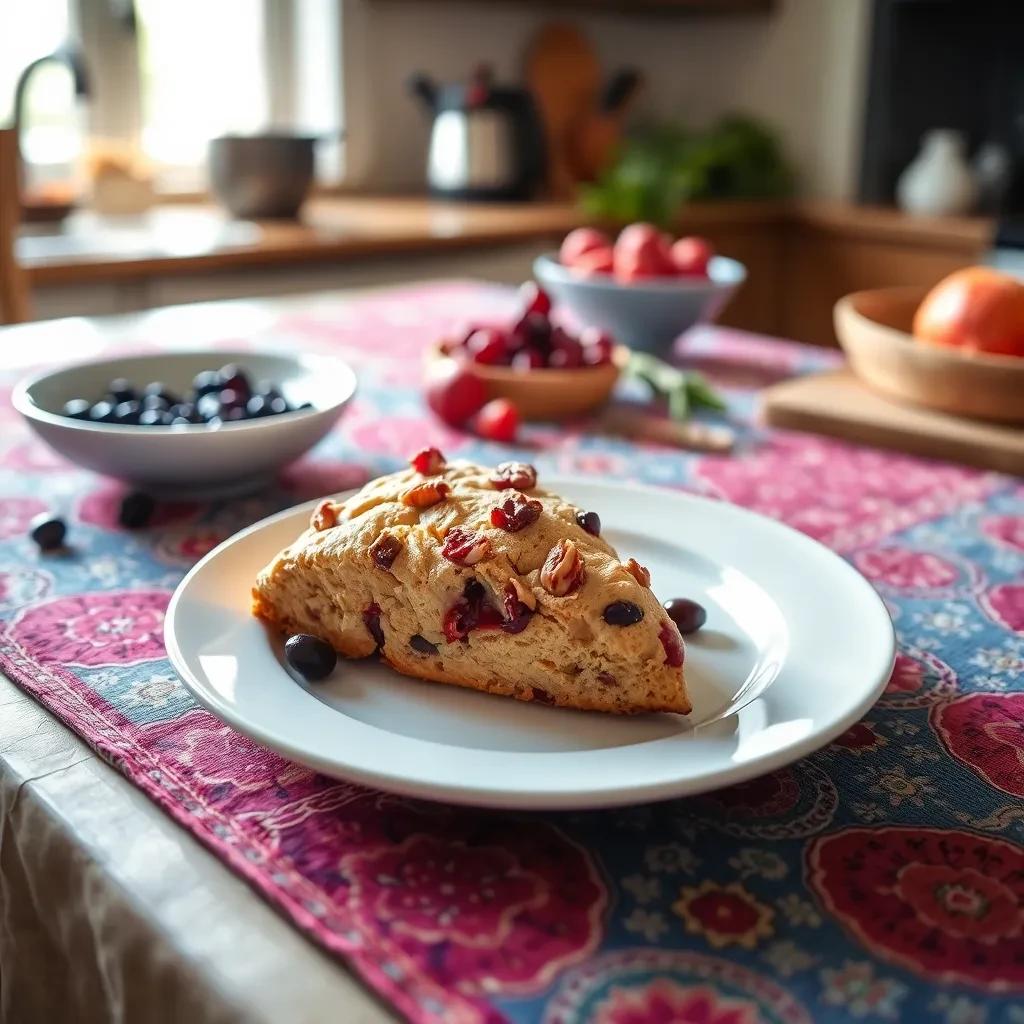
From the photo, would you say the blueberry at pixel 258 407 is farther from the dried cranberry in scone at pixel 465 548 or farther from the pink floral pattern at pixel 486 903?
the pink floral pattern at pixel 486 903

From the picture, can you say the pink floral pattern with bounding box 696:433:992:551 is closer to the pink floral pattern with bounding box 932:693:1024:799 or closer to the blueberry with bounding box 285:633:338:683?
the pink floral pattern with bounding box 932:693:1024:799

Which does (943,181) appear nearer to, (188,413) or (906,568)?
(906,568)

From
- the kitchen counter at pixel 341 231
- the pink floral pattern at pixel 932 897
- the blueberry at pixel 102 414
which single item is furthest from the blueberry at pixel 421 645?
the kitchen counter at pixel 341 231

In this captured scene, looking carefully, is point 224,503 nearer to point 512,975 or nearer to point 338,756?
point 338,756

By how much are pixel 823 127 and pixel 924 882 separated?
3461mm

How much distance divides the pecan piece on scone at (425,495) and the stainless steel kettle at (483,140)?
2.41 m

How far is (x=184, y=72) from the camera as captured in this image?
301 centimetres

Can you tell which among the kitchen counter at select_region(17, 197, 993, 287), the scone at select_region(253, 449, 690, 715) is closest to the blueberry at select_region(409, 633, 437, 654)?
the scone at select_region(253, 449, 690, 715)

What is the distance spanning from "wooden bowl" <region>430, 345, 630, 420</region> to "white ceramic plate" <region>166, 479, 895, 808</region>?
1.44 feet

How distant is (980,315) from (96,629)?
3.08 ft

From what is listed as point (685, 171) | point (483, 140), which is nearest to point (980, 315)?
point (483, 140)


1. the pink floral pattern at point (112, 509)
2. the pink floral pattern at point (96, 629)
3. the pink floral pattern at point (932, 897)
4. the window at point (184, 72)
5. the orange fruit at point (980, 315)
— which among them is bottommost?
the pink floral pattern at point (932, 897)

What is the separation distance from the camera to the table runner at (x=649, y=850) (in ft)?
1.49

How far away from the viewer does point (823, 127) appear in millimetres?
3578
